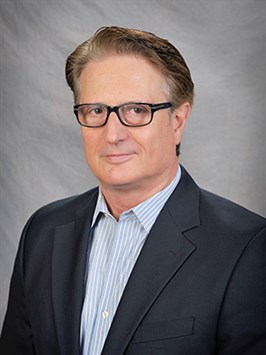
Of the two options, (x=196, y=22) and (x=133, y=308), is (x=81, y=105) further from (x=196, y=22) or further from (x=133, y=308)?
(x=196, y=22)

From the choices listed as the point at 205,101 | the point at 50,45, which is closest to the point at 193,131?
the point at 205,101

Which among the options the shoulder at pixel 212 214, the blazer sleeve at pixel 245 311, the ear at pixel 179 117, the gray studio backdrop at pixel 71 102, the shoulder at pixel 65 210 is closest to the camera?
the blazer sleeve at pixel 245 311

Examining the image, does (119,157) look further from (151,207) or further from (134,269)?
(134,269)

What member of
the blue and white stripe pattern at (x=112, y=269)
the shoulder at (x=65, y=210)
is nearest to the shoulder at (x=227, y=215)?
the blue and white stripe pattern at (x=112, y=269)

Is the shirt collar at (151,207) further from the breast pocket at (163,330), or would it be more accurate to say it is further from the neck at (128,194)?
the breast pocket at (163,330)

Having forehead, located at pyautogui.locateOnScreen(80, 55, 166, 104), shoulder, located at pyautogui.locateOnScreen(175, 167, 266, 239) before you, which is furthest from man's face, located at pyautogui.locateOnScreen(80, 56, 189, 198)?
shoulder, located at pyautogui.locateOnScreen(175, 167, 266, 239)

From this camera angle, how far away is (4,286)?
318cm

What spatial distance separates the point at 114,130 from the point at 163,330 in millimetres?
536

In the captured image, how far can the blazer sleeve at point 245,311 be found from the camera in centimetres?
190

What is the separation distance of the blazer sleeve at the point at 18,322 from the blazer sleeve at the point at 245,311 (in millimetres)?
696

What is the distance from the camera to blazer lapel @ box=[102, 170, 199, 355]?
197 centimetres

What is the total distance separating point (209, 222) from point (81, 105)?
471 mm

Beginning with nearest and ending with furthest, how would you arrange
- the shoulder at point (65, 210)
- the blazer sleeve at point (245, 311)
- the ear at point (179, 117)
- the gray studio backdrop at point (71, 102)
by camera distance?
the blazer sleeve at point (245, 311) < the ear at point (179, 117) < the shoulder at point (65, 210) < the gray studio backdrop at point (71, 102)

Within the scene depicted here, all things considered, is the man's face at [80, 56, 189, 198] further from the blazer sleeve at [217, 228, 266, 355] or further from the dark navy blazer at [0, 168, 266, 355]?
the blazer sleeve at [217, 228, 266, 355]
